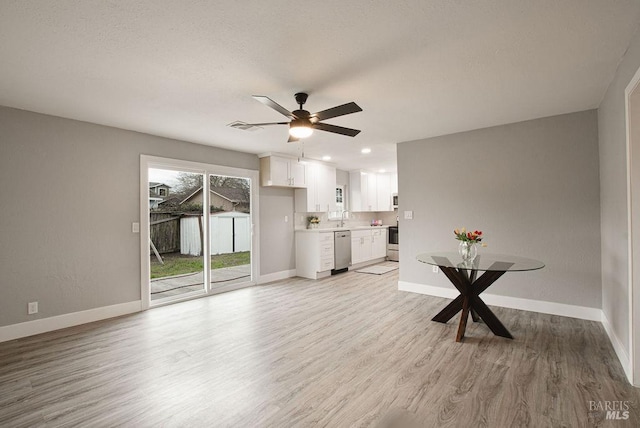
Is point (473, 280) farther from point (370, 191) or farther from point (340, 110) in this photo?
point (370, 191)

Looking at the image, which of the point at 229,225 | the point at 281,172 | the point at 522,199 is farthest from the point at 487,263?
the point at 229,225

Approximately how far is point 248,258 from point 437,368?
4.08 meters

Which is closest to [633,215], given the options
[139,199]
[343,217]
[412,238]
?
[412,238]

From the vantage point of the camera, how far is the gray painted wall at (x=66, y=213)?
10.8 feet

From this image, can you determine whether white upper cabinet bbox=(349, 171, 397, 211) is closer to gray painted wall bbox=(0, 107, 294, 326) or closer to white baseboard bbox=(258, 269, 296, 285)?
white baseboard bbox=(258, 269, 296, 285)

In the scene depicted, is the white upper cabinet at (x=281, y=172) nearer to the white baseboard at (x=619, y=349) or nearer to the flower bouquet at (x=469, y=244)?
the flower bouquet at (x=469, y=244)

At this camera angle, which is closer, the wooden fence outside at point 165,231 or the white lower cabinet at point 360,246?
the wooden fence outside at point 165,231

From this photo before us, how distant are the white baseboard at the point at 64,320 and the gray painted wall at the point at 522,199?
421 centimetres

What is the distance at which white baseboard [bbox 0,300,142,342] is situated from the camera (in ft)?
10.7

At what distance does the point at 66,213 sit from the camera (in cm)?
363

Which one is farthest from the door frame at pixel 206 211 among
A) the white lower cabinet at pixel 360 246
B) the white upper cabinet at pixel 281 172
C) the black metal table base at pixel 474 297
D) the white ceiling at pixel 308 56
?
the black metal table base at pixel 474 297

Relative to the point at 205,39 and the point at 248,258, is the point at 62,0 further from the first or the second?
the point at 248,258

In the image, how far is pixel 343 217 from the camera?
7.90 metres

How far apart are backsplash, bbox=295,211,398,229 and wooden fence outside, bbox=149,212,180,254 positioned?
7.84ft
